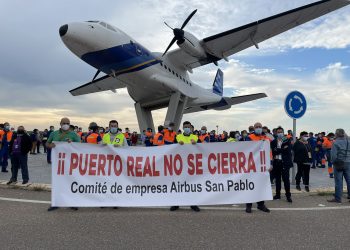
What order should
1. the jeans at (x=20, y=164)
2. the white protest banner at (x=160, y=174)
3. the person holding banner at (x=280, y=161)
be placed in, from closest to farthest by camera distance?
the white protest banner at (x=160, y=174)
the person holding banner at (x=280, y=161)
the jeans at (x=20, y=164)

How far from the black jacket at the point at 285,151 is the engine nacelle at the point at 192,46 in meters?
10.1

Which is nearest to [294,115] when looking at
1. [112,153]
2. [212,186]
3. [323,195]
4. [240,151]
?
[323,195]

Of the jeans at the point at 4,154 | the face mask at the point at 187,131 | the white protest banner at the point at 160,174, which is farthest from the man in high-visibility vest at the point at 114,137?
the jeans at the point at 4,154

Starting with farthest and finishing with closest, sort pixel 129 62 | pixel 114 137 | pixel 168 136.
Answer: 1. pixel 129 62
2. pixel 168 136
3. pixel 114 137

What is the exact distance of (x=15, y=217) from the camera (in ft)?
18.5

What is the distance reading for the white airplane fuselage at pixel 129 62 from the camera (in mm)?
15029

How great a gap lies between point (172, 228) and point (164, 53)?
47.0ft

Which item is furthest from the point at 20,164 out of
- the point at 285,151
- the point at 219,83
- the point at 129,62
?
the point at 219,83

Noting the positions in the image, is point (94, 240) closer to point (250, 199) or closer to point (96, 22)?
point (250, 199)

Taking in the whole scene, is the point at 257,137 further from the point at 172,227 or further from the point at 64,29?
the point at 64,29

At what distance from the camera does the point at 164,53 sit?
18266 mm

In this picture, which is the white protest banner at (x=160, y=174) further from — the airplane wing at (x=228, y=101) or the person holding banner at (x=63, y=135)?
the airplane wing at (x=228, y=101)

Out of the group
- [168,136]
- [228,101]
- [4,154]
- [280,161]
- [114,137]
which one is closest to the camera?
[114,137]

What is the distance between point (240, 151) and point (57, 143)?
389 cm
